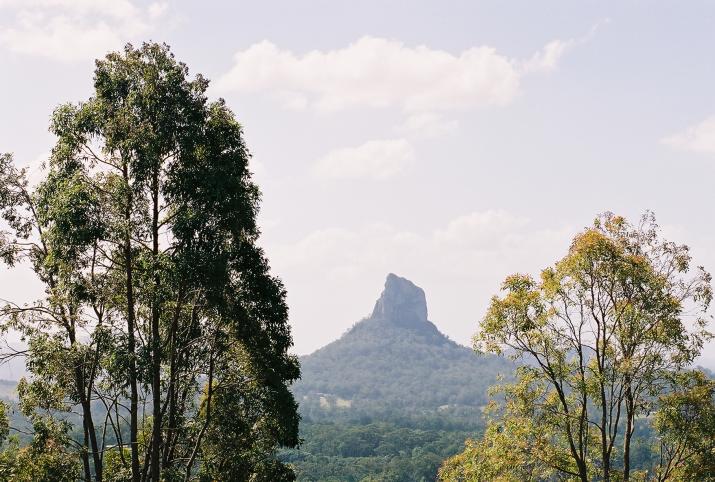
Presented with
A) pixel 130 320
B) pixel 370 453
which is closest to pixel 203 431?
pixel 130 320

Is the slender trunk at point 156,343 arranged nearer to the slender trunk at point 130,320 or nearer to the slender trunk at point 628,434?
the slender trunk at point 130,320

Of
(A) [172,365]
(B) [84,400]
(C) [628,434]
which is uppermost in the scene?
(A) [172,365]

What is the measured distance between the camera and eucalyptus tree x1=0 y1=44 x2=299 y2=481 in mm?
14133

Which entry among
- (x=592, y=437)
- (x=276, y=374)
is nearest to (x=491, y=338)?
(x=592, y=437)

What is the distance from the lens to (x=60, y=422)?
651 inches

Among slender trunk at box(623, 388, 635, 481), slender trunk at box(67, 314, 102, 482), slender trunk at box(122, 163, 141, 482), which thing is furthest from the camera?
slender trunk at box(623, 388, 635, 481)

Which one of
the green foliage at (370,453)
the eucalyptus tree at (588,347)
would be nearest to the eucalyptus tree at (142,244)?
the eucalyptus tree at (588,347)

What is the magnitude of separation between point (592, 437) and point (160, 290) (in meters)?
14.6

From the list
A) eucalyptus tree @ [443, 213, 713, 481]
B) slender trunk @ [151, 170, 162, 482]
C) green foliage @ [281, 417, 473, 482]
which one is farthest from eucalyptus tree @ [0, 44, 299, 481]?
green foliage @ [281, 417, 473, 482]

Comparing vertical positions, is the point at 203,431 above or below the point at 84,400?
below

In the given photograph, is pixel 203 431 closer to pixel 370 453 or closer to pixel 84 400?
pixel 84 400

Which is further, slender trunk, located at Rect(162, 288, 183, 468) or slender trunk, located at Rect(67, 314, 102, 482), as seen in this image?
slender trunk, located at Rect(67, 314, 102, 482)

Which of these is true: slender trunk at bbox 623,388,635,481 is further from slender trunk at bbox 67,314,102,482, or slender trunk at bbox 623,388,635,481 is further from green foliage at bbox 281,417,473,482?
green foliage at bbox 281,417,473,482

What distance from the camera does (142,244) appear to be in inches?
592
